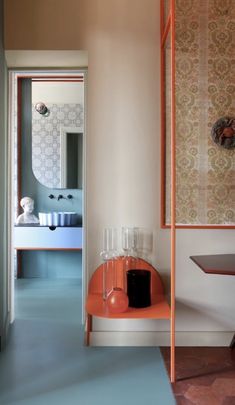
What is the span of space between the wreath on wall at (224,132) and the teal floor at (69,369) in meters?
1.75

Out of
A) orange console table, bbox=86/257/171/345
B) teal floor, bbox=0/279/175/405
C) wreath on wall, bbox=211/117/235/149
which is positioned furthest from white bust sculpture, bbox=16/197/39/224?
wreath on wall, bbox=211/117/235/149

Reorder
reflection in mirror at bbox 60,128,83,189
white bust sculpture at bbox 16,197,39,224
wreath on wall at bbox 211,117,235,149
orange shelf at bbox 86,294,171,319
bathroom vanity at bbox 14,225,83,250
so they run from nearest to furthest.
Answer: orange shelf at bbox 86,294,171,319 < wreath on wall at bbox 211,117,235,149 < bathroom vanity at bbox 14,225,83,250 < white bust sculpture at bbox 16,197,39,224 < reflection in mirror at bbox 60,128,83,189

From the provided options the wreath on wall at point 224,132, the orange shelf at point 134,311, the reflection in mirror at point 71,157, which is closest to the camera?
the orange shelf at point 134,311

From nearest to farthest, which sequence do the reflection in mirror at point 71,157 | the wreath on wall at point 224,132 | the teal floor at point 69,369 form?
the teal floor at point 69,369
the wreath on wall at point 224,132
the reflection in mirror at point 71,157

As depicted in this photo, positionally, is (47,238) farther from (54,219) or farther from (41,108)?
(41,108)

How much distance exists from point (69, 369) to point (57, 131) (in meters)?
3.18

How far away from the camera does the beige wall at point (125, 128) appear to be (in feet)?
9.16

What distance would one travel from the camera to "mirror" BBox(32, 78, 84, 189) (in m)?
4.63

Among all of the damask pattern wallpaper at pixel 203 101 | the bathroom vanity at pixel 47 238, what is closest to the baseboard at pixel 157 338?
the damask pattern wallpaper at pixel 203 101

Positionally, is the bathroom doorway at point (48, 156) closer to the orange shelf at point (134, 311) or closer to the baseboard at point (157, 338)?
the baseboard at point (157, 338)

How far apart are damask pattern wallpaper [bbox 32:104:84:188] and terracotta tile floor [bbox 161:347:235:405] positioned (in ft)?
9.42

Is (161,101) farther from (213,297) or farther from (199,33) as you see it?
(213,297)

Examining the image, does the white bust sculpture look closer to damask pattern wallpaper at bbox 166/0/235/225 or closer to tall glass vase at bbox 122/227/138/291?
tall glass vase at bbox 122/227/138/291

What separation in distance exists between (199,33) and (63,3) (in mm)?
1135
